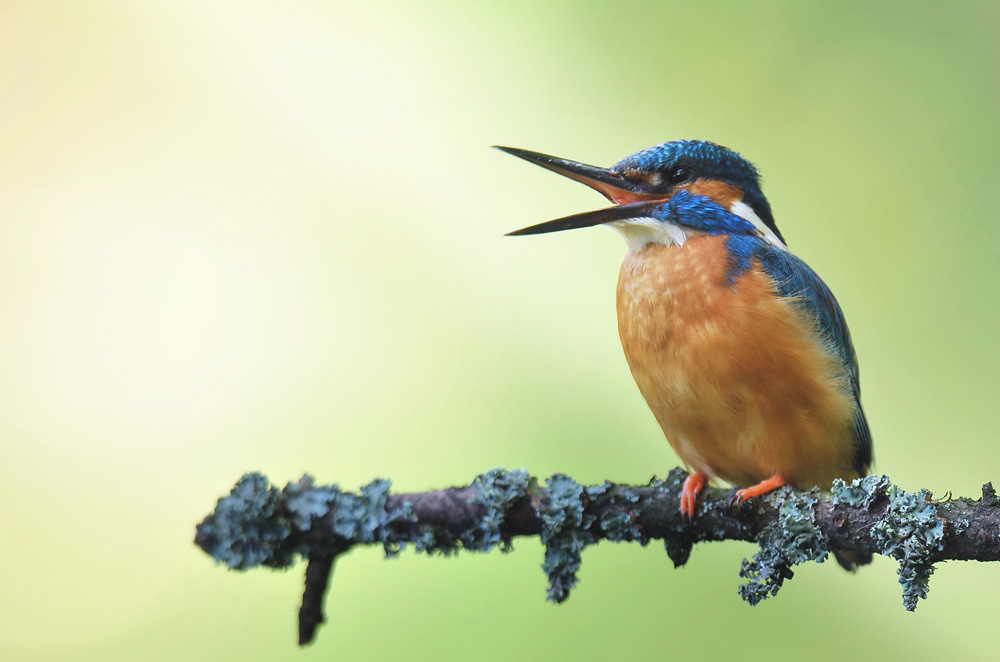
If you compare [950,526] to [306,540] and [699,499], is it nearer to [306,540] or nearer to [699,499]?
[699,499]

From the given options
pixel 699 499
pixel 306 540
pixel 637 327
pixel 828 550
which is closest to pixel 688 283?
pixel 637 327

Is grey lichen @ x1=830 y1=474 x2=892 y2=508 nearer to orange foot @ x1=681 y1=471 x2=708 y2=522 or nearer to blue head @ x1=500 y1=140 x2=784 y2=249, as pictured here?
orange foot @ x1=681 y1=471 x2=708 y2=522

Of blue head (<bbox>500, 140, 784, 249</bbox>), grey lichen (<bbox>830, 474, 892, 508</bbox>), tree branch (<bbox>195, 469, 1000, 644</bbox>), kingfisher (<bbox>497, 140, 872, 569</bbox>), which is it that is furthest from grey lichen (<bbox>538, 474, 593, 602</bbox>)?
blue head (<bbox>500, 140, 784, 249</bbox>)

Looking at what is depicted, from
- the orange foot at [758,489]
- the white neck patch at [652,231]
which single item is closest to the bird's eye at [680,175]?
the white neck patch at [652,231]

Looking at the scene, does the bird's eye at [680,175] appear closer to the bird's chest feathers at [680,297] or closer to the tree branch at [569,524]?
the bird's chest feathers at [680,297]

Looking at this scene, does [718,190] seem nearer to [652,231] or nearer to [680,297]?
[652,231]

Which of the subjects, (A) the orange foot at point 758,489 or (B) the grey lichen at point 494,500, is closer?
(B) the grey lichen at point 494,500

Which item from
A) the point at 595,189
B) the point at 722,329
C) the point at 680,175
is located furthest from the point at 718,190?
the point at 722,329
